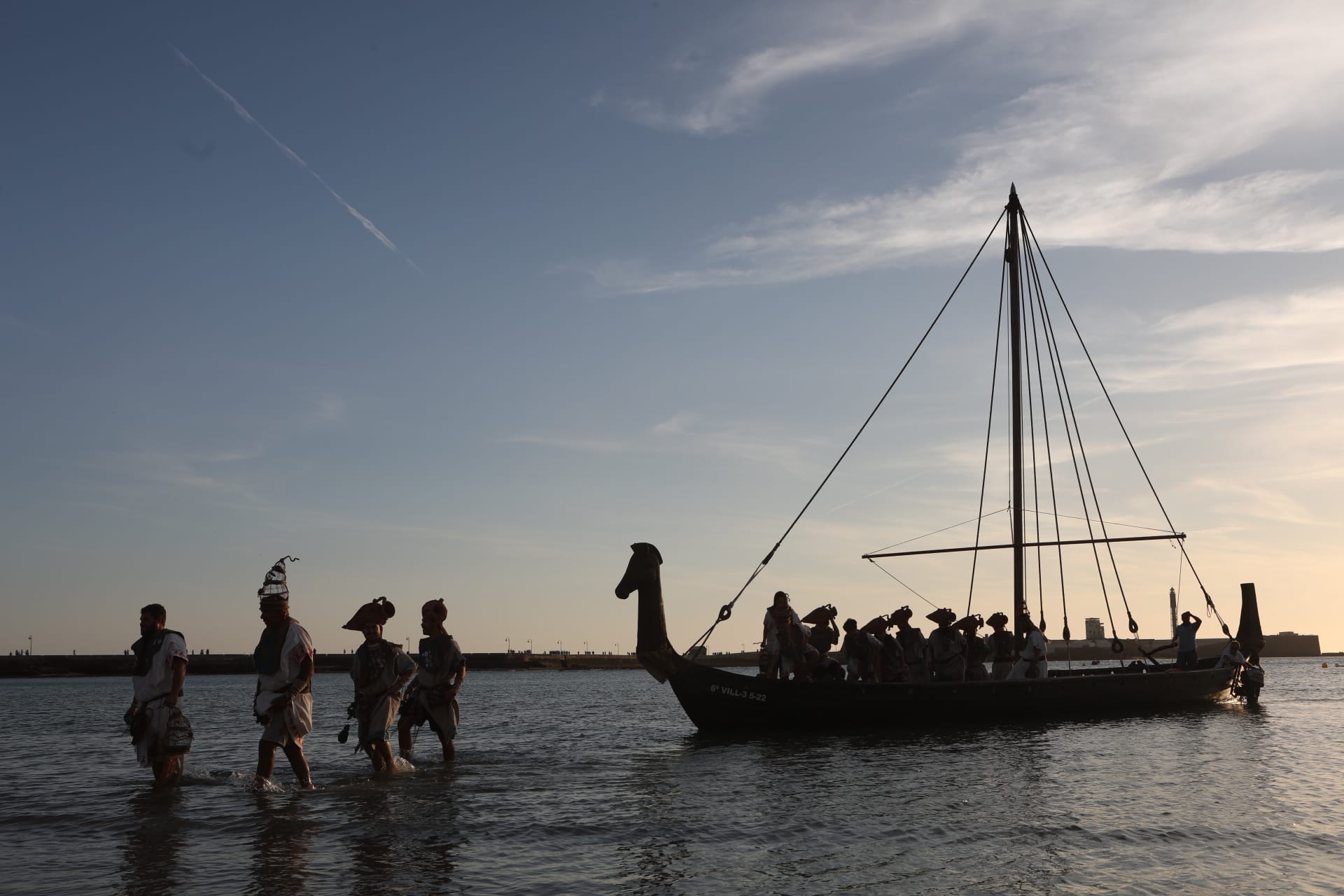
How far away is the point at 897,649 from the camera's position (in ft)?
80.1

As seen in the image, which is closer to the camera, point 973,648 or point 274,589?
point 274,589

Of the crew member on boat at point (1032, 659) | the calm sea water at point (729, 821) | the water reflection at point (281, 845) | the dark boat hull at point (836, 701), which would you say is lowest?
the calm sea water at point (729, 821)

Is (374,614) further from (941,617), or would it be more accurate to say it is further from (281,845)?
(941,617)

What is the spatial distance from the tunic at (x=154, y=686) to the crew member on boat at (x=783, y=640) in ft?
40.1

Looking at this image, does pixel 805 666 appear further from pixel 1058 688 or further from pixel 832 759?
pixel 1058 688

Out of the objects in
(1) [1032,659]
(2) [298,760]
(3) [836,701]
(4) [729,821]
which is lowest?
(4) [729,821]

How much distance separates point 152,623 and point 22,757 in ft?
49.2

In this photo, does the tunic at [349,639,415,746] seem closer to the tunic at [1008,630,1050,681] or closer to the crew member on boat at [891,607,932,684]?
the crew member on boat at [891,607,932,684]

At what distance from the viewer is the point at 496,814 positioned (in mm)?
12406

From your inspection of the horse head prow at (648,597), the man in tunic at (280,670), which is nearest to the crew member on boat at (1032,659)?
the horse head prow at (648,597)

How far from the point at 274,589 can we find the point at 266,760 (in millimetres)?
2001

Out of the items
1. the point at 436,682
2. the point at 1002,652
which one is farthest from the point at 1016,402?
the point at 436,682

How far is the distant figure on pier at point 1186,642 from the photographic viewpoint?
3127cm

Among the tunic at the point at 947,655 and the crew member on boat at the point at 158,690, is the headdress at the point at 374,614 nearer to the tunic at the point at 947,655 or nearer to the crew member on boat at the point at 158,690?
the crew member on boat at the point at 158,690
